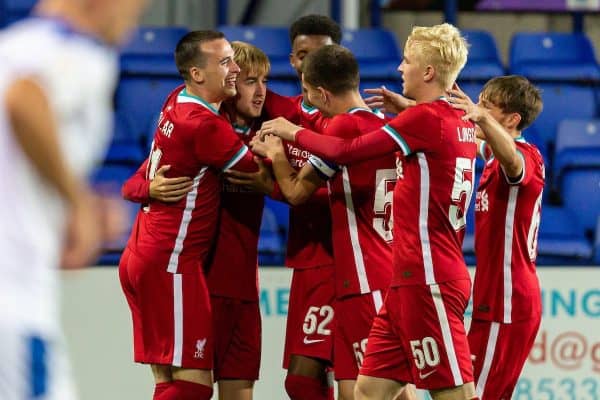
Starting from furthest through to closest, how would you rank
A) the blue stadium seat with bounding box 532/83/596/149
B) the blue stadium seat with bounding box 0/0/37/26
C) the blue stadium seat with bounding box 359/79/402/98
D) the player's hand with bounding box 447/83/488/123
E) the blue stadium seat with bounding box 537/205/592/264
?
the blue stadium seat with bounding box 0/0/37/26
the blue stadium seat with bounding box 532/83/596/149
the blue stadium seat with bounding box 359/79/402/98
the blue stadium seat with bounding box 537/205/592/264
the player's hand with bounding box 447/83/488/123

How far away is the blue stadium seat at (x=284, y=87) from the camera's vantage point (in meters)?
7.20

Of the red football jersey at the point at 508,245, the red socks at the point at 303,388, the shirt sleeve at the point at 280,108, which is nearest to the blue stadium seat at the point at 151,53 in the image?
the shirt sleeve at the point at 280,108

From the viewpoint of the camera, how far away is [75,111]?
2.04 metres

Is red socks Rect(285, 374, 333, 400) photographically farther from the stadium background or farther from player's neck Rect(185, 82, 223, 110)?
player's neck Rect(185, 82, 223, 110)

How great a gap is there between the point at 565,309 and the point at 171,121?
2.41 m

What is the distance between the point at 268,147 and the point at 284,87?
2.59 metres

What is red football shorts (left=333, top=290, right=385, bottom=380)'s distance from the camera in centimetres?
468

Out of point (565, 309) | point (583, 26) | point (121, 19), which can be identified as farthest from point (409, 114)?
point (583, 26)

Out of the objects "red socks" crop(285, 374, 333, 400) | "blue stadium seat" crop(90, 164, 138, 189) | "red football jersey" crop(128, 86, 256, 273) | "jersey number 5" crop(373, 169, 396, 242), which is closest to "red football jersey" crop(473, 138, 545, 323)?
"jersey number 5" crop(373, 169, 396, 242)

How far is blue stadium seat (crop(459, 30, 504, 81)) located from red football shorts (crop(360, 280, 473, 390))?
3.48 m

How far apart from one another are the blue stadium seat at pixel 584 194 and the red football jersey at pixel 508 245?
7.37ft

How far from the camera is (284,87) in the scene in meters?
7.25

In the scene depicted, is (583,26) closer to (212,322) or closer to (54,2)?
(212,322)

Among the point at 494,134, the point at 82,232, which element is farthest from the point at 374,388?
the point at 82,232
